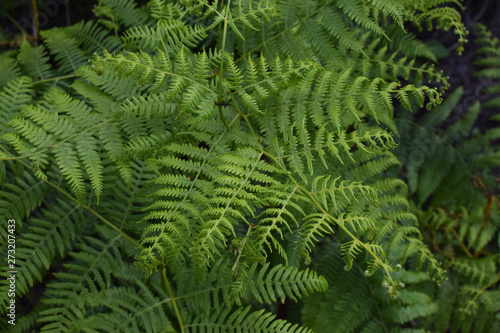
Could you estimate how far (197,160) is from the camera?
2.00 meters

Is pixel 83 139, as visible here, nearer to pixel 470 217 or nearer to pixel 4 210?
pixel 4 210

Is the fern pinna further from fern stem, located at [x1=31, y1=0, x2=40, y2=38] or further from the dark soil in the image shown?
the dark soil

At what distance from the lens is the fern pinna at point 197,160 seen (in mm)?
1717

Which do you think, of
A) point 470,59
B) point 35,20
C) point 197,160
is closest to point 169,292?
point 197,160

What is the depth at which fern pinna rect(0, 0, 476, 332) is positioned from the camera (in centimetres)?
172

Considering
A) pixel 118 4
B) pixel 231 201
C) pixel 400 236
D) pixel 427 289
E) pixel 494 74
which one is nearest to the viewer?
A: pixel 231 201

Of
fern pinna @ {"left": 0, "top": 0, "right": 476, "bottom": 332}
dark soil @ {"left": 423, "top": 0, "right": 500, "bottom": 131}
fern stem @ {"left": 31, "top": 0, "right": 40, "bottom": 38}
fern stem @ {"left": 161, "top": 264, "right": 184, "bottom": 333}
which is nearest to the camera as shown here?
fern pinna @ {"left": 0, "top": 0, "right": 476, "bottom": 332}

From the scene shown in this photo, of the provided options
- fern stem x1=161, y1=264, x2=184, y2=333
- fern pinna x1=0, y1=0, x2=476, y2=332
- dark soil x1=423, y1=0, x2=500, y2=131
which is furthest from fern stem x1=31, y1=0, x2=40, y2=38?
dark soil x1=423, y1=0, x2=500, y2=131

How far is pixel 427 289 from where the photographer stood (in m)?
2.65

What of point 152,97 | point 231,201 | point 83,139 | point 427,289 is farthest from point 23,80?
point 427,289

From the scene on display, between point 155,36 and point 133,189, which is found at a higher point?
point 155,36

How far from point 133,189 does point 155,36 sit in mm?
887

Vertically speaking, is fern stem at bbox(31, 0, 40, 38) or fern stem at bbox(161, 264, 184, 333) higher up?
fern stem at bbox(31, 0, 40, 38)

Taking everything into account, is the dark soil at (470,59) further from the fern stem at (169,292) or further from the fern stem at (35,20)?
the fern stem at (35,20)
